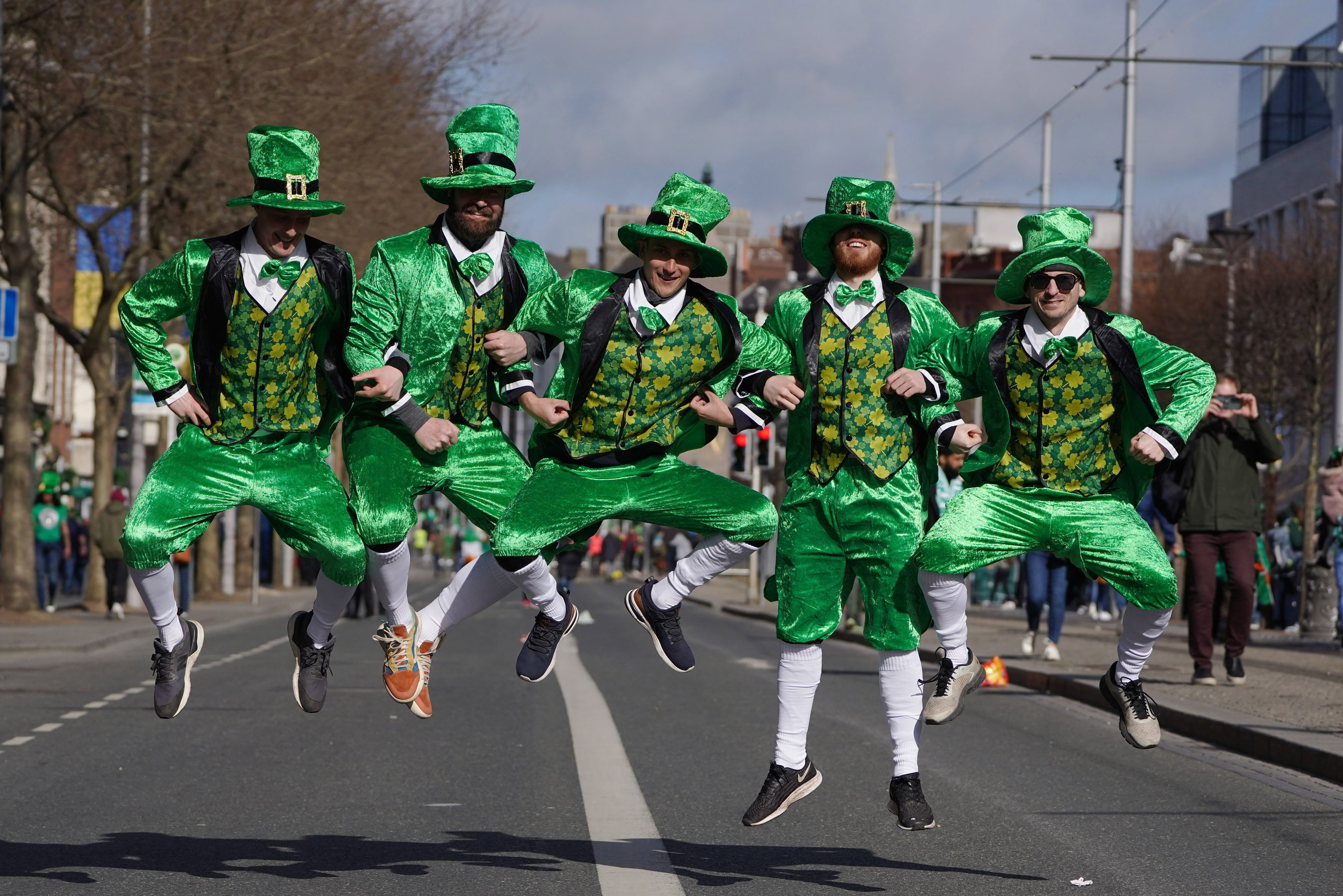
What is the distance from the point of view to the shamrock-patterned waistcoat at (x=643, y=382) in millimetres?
7184

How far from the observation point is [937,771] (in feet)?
35.8

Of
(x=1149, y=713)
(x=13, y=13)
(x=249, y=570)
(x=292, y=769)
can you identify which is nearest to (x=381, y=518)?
(x=1149, y=713)

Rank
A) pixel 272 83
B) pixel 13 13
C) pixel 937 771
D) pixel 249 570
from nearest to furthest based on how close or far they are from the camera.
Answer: pixel 937 771, pixel 13 13, pixel 272 83, pixel 249 570

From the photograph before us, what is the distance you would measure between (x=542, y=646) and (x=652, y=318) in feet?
4.43

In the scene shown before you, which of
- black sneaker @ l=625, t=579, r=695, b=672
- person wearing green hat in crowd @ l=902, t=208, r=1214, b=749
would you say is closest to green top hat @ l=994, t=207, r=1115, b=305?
person wearing green hat in crowd @ l=902, t=208, r=1214, b=749

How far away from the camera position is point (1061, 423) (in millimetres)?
7363

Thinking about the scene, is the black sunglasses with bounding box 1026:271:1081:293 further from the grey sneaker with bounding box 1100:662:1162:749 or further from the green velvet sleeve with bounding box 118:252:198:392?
the green velvet sleeve with bounding box 118:252:198:392

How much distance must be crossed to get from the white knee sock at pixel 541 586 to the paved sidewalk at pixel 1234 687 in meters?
4.87

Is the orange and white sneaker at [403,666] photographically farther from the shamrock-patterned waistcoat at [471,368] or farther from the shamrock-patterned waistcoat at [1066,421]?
the shamrock-patterned waistcoat at [1066,421]

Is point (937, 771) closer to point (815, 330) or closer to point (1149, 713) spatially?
point (1149, 713)

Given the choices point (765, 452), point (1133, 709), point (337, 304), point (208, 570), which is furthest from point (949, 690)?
point (208, 570)

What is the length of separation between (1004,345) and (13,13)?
2003 centimetres

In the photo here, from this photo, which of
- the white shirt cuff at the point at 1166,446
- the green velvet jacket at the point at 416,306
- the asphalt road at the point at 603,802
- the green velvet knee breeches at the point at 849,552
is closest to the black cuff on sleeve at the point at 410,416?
the green velvet jacket at the point at 416,306

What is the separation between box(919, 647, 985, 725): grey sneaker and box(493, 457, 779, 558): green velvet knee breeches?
0.92m
